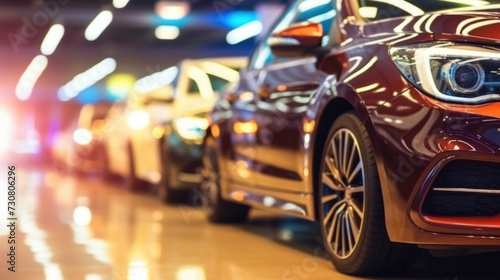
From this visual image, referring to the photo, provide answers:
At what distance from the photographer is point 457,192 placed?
5266mm

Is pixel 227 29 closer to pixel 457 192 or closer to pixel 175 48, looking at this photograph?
pixel 175 48

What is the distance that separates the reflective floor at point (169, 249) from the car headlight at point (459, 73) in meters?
1.22

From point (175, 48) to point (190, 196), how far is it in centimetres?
3109

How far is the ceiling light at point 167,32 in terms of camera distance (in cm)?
3509

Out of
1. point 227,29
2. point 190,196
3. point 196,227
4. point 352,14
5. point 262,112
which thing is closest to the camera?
A: point 352,14

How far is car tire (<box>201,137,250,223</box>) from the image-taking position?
9.45 metres

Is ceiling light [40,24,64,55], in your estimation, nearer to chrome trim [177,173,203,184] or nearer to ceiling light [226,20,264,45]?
ceiling light [226,20,264,45]

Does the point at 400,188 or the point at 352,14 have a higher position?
the point at 352,14

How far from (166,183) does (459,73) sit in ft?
24.3

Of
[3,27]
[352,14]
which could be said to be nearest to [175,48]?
[3,27]

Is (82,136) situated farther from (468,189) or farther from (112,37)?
(468,189)

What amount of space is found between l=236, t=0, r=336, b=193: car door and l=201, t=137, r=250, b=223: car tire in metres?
1.22

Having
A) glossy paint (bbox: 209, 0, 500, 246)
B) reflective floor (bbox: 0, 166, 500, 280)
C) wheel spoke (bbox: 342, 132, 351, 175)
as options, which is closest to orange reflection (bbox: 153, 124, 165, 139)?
reflective floor (bbox: 0, 166, 500, 280)

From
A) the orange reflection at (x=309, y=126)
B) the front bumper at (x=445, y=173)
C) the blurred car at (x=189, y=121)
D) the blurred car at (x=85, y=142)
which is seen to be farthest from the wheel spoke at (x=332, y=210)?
the blurred car at (x=85, y=142)
